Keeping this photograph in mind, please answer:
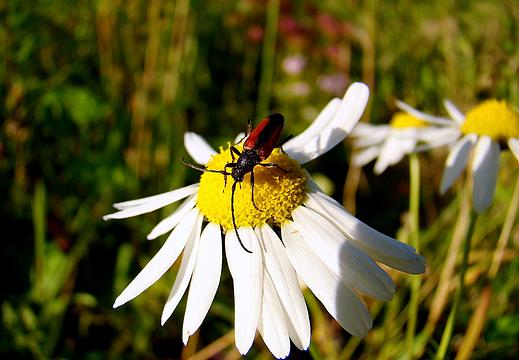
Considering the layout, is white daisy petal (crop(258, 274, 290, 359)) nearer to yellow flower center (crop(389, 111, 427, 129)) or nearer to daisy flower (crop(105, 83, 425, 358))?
daisy flower (crop(105, 83, 425, 358))

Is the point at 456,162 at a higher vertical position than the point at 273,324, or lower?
higher

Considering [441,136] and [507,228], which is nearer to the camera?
[507,228]

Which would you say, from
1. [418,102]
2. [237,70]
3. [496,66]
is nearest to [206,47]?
[237,70]

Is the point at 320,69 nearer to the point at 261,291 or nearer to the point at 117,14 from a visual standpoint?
the point at 117,14

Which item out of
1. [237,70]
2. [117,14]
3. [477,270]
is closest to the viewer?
[477,270]

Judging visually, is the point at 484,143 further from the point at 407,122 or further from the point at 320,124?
the point at 407,122

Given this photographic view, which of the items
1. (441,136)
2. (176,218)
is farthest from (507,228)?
(176,218)
